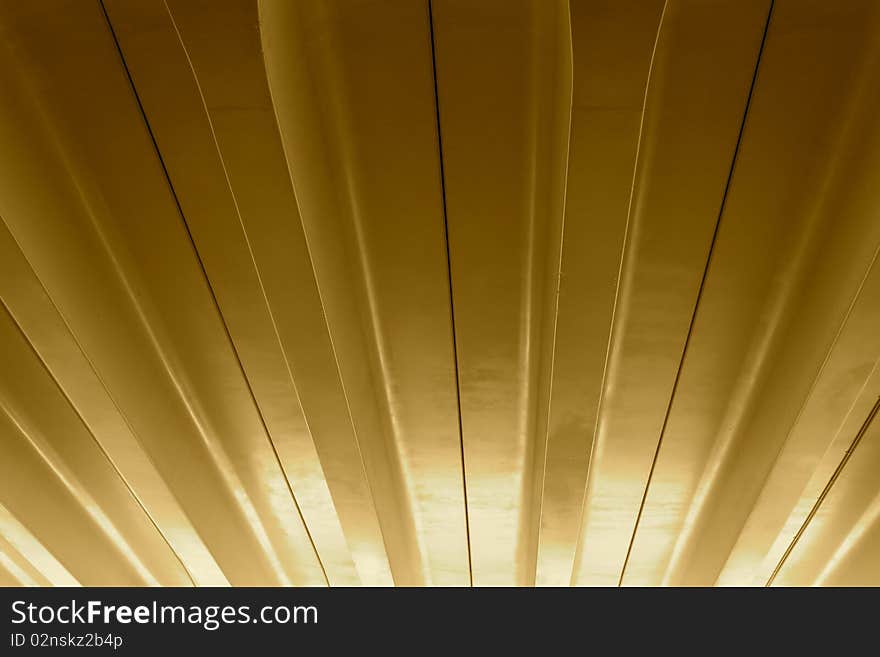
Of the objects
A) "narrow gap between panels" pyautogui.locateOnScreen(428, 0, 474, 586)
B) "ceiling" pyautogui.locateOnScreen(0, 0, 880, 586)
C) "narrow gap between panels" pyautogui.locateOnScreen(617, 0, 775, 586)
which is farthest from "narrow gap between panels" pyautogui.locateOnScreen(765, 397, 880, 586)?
"narrow gap between panels" pyautogui.locateOnScreen(428, 0, 474, 586)

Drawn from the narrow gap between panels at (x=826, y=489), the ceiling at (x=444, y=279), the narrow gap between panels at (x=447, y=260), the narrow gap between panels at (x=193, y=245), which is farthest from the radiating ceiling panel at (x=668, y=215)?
the narrow gap between panels at (x=193, y=245)

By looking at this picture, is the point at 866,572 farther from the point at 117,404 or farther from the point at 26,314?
the point at 26,314

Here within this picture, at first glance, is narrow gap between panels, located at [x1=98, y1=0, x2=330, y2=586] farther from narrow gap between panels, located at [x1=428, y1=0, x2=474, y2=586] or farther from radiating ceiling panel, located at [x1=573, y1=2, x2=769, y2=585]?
radiating ceiling panel, located at [x1=573, y1=2, x2=769, y2=585]

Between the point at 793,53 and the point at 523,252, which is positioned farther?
the point at 523,252

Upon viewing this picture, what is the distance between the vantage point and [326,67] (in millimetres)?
5973

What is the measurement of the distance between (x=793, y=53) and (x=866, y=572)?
793cm

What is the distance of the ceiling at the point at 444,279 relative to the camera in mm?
5652

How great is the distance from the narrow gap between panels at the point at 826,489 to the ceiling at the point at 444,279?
45 millimetres

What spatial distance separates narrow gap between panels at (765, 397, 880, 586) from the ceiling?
0.04 metres

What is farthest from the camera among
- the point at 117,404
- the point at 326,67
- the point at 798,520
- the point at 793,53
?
the point at 798,520

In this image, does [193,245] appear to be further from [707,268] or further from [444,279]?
[707,268]

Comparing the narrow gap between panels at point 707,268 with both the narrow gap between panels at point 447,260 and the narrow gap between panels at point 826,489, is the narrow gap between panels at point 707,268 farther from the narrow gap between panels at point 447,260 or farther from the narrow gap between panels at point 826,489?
the narrow gap between panels at point 447,260

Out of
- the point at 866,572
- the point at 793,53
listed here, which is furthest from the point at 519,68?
the point at 866,572

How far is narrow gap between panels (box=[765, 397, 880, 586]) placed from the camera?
8.43m
